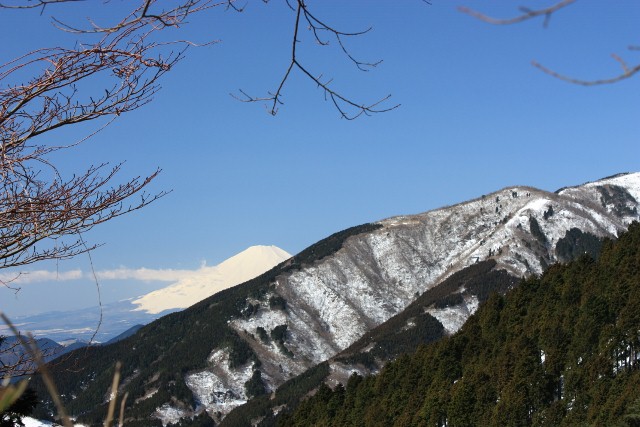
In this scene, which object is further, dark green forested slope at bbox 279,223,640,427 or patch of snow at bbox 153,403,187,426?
patch of snow at bbox 153,403,187,426

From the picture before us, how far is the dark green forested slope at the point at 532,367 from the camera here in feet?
201

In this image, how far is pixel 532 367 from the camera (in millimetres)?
67250

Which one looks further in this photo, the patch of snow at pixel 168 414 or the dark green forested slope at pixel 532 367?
the patch of snow at pixel 168 414

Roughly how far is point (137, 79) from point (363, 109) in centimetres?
264

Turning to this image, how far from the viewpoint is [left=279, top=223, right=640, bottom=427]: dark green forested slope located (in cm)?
6138

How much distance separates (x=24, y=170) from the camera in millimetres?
7492

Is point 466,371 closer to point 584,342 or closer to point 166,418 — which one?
point 584,342

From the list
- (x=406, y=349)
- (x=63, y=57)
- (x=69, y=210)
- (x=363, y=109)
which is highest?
(x=63, y=57)

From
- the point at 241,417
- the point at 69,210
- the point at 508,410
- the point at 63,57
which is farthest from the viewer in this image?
the point at 241,417

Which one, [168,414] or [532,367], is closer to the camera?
[532,367]

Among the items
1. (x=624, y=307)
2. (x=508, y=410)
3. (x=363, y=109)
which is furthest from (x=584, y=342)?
(x=363, y=109)

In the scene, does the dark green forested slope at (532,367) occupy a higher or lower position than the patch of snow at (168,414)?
lower

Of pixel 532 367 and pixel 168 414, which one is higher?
pixel 168 414

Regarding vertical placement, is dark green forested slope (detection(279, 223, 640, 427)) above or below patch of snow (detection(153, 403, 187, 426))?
below
